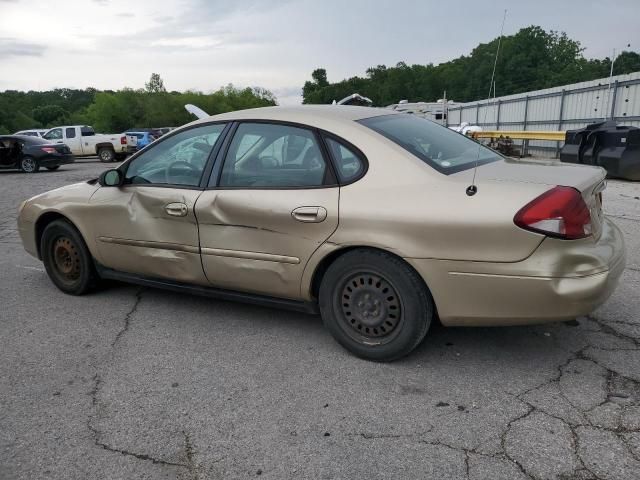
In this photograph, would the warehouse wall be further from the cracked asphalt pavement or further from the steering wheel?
the cracked asphalt pavement

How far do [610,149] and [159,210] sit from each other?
10.4m

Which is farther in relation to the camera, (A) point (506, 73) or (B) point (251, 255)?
(A) point (506, 73)

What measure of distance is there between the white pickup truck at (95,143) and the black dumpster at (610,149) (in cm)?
1998

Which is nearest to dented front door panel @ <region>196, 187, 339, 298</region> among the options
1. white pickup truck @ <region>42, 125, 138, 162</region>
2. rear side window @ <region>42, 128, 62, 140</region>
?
white pickup truck @ <region>42, 125, 138, 162</region>

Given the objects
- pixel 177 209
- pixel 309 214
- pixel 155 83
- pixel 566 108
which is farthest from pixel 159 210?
pixel 155 83

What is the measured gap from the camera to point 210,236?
363 centimetres

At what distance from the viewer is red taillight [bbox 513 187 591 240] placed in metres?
2.67

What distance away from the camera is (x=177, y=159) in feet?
12.9

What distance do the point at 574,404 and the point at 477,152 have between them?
176cm

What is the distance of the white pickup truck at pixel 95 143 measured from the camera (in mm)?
25047

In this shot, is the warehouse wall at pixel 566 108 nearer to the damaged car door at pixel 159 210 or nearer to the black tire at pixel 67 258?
the damaged car door at pixel 159 210

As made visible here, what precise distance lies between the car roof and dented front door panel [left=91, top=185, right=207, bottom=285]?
0.65 m

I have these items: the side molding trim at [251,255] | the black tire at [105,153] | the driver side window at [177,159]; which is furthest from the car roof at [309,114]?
the black tire at [105,153]

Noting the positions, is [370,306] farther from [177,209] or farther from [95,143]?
[95,143]
